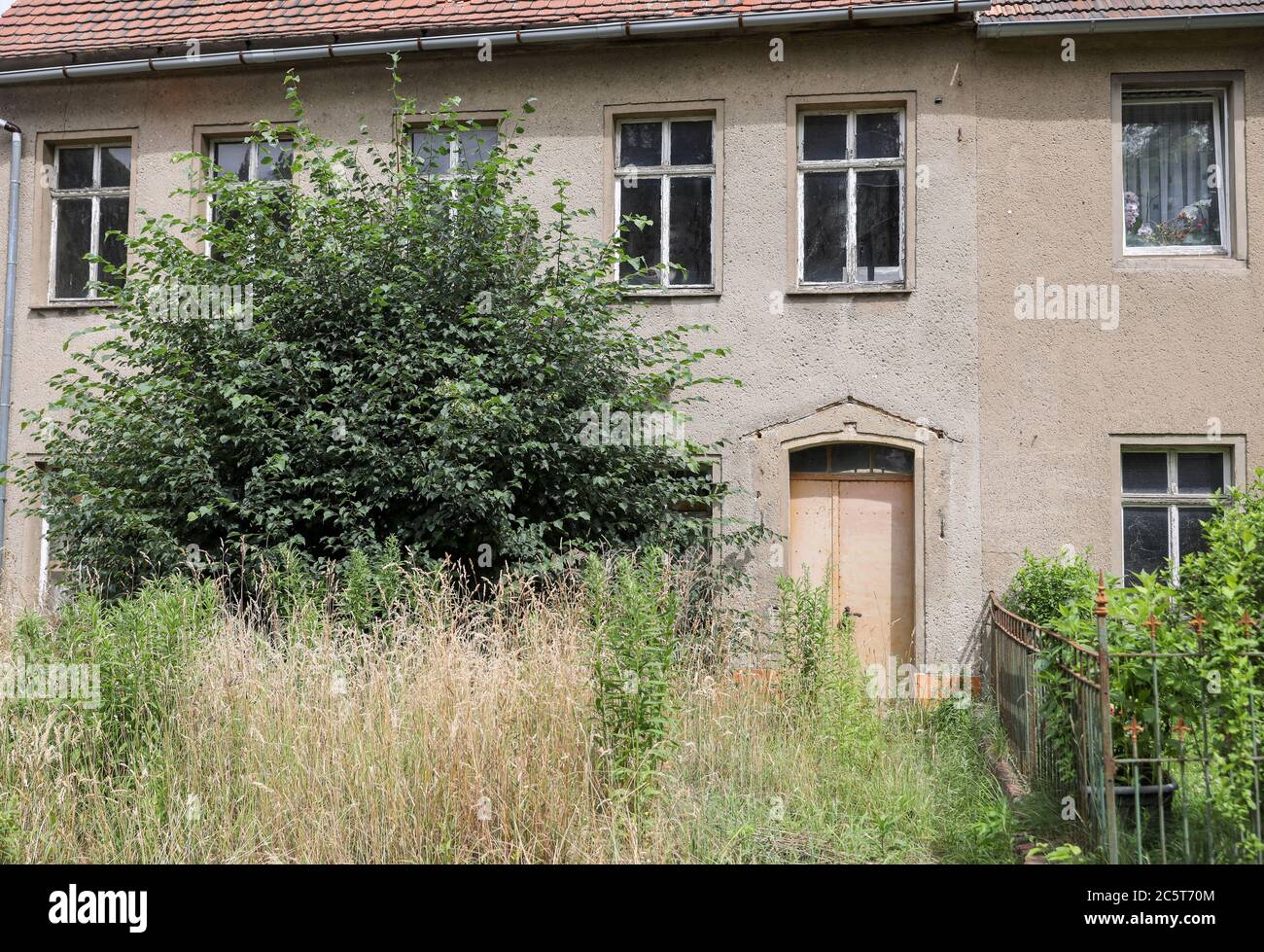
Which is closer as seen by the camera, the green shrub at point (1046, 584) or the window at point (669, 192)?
the green shrub at point (1046, 584)

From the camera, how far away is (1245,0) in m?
8.76

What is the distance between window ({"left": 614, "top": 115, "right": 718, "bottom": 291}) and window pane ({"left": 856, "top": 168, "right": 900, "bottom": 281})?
140 cm

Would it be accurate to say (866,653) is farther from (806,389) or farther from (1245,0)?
(1245,0)

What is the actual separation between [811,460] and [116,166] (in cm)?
780

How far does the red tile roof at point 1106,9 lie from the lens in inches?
344

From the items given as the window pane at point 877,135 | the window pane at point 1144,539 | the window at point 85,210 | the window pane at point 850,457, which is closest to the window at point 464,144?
the window at point 85,210

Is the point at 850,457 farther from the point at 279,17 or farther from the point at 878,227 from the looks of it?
the point at 279,17

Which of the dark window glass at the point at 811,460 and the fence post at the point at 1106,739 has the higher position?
the dark window glass at the point at 811,460

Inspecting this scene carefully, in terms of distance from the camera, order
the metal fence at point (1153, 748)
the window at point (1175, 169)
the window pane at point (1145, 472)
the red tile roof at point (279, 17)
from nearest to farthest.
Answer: the metal fence at point (1153, 748)
the window pane at point (1145, 472)
the window at point (1175, 169)
the red tile roof at point (279, 17)

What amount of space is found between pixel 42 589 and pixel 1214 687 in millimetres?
9464

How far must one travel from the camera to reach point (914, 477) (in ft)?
29.8

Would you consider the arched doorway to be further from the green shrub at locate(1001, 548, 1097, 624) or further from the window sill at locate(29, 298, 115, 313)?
the window sill at locate(29, 298, 115, 313)

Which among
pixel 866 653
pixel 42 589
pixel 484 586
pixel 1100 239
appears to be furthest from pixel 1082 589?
pixel 42 589

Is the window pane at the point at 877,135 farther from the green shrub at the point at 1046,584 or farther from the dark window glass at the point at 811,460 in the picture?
the green shrub at the point at 1046,584
